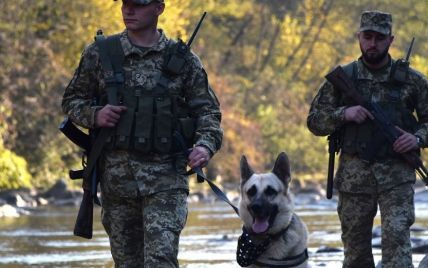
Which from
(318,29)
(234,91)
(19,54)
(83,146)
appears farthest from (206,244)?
(318,29)

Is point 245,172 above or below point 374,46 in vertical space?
below

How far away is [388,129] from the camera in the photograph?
382 inches

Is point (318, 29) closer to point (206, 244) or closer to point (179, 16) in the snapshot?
point (179, 16)

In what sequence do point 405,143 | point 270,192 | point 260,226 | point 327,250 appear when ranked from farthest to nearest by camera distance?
point 327,250 → point 405,143 → point 270,192 → point 260,226

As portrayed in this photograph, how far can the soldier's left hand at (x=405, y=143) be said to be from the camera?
9648 mm

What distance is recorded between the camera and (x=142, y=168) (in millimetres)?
8125

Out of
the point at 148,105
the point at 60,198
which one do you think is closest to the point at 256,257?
the point at 148,105

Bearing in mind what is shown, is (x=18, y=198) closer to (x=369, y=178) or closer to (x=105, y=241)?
(x=105, y=241)

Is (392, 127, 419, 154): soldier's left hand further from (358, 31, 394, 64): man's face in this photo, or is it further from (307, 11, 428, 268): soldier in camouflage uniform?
(358, 31, 394, 64): man's face

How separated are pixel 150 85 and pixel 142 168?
0.51m

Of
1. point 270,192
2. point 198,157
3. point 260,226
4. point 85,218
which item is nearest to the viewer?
point 198,157

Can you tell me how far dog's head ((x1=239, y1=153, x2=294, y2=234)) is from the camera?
927cm

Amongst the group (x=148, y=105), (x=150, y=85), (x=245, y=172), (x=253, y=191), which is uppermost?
(x=150, y=85)

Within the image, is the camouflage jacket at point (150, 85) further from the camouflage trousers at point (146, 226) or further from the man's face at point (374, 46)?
the man's face at point (374, 46)
